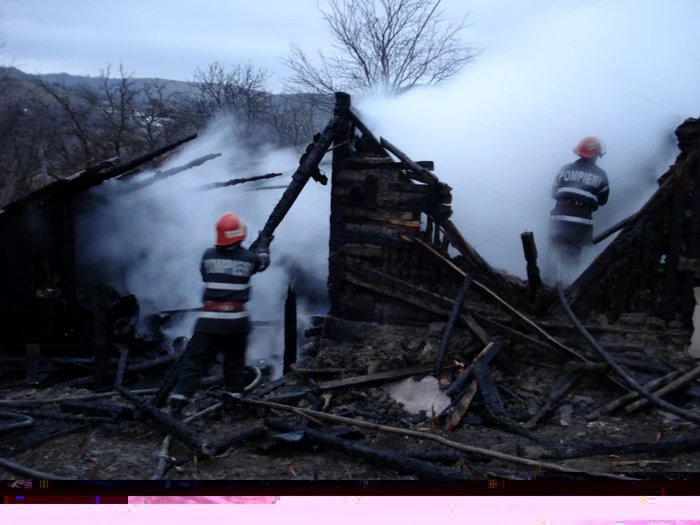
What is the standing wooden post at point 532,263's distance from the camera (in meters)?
5.09

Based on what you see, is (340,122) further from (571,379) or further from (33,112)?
(571,379)

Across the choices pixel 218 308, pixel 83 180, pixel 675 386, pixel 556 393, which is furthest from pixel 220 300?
pixel 675 386

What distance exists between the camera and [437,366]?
4777 mm

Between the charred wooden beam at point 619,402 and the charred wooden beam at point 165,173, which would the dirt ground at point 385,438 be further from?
the charred wooden beam at point 165,173

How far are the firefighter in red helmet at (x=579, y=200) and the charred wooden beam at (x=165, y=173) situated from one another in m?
4.52

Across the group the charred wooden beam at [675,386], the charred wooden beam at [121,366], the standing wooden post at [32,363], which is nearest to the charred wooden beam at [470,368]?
the charred wooden beam at [675,386]

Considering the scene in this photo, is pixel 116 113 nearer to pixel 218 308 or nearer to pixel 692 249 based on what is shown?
pixel 218 308

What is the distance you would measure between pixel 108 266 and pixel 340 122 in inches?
145

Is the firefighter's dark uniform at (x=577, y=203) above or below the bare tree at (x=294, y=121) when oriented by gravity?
below

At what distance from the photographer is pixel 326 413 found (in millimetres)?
4289

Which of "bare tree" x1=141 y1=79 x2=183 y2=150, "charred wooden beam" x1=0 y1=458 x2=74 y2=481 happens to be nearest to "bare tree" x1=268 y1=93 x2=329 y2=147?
"bare tree" x1=141 y1=79 x2=183 y2=150

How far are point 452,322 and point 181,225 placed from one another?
4.40 meters

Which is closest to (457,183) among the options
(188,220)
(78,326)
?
(188,220)

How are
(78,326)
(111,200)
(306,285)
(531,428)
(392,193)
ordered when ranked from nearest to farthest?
(531,428)
(392,193)
(78,326)
(111,200)
(306,285)
